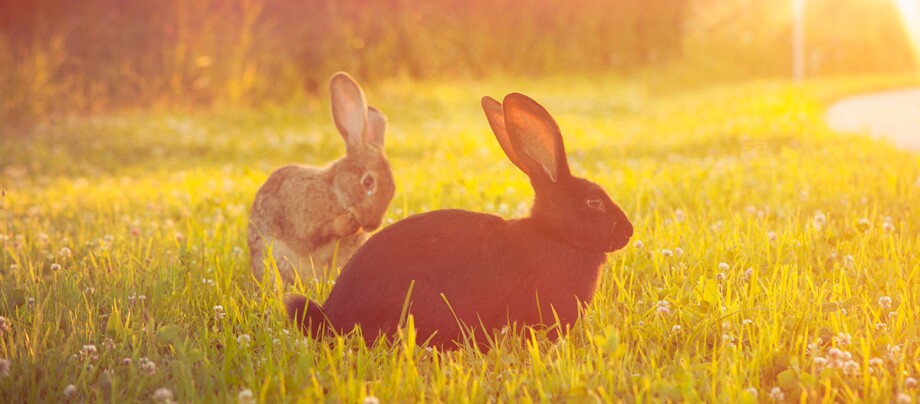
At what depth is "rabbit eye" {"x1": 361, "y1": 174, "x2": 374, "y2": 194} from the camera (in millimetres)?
4562

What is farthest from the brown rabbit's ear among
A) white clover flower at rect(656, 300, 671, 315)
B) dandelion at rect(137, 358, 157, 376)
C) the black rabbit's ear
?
dandelion at rect(137, 358, 157, 376)

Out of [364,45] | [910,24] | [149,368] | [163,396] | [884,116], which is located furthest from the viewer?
[910,24]

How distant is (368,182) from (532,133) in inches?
49.3

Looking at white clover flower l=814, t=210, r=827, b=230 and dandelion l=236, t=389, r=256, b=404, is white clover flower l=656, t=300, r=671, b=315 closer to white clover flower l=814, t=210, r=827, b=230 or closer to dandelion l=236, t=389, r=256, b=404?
white clover flower l=814, t=210, r=827, b=230

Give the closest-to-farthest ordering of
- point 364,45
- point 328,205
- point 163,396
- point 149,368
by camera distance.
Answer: point 163,396, point 149,368, point 328,205, point 364,45

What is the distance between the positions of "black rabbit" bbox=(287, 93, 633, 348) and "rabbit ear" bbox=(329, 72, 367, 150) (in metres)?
1.16

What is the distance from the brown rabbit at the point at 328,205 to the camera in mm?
4551

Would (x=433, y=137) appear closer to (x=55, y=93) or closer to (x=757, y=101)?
(x=757, y=101)

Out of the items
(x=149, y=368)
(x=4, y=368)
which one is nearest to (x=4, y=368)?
(x=4, y=368)

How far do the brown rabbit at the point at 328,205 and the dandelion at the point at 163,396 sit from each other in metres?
1.47

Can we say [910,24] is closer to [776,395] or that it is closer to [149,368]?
[776,395]

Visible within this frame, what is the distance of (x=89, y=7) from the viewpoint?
1741 centimetres

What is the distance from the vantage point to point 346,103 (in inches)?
188

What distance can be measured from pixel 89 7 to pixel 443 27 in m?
7.56
